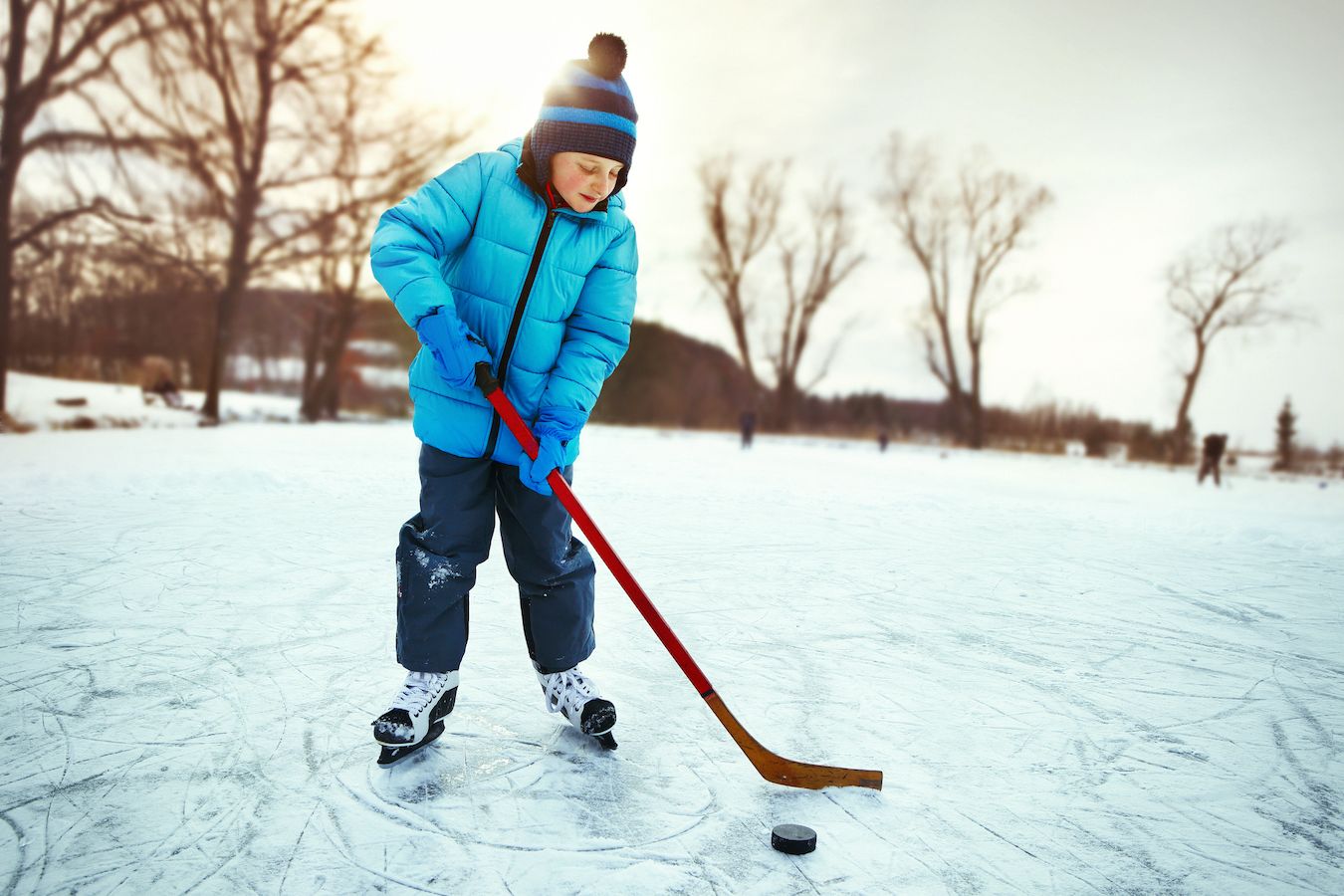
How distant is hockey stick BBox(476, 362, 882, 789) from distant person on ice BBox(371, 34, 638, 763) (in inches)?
1.9

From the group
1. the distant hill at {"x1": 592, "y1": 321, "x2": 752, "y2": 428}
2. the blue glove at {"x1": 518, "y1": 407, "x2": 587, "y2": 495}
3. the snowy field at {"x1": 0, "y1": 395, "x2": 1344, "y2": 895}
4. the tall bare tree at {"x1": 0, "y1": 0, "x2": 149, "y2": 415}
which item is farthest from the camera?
the distant hill at {"x1": 592, "y1": 321, "x2": 752, "y2": 428}

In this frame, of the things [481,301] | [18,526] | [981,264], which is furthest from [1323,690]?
[981,264]

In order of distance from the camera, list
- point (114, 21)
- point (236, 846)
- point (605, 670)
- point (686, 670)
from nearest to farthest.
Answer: point (236, 846)
point (686, 670)
point (605, 670)
point (114, 21)

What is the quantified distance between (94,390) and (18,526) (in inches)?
459

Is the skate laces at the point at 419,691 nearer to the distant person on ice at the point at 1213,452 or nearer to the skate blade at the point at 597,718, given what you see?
the skate blade at the point at 597,718

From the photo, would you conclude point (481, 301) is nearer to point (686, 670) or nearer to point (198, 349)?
point (686, 670)

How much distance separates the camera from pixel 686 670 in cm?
174

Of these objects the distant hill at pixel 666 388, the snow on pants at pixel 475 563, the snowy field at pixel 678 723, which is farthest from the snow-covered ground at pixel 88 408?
the distant hill at pixel 666 388

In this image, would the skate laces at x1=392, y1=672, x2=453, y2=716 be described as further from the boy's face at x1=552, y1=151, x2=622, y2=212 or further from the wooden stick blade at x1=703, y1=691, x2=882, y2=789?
the boy's face at x1=552, y1=151, x2=622, y2=212

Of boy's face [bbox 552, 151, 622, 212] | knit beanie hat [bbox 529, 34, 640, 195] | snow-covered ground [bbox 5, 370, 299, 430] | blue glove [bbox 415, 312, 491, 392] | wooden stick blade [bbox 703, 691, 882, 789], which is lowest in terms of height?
wooden stick blade [bbox 703, 691, 882, 789]

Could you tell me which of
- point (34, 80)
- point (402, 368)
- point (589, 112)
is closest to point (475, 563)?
point (589, 112)

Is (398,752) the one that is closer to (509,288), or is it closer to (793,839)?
(793,839)

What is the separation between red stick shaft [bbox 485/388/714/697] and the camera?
5.64 feet

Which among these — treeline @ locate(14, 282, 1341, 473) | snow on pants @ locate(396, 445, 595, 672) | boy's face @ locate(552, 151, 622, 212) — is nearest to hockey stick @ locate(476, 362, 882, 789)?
snow on pants @ locate(396, 445, 595, 672)
